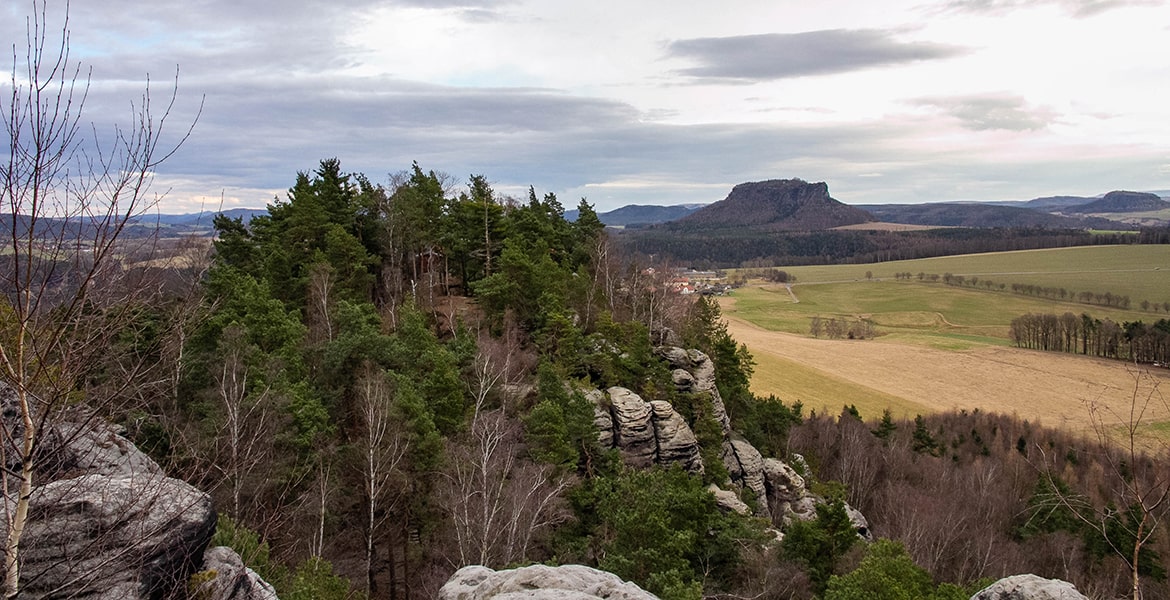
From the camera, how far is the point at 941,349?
285ft

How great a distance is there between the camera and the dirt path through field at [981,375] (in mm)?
64000

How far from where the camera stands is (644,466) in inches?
1130

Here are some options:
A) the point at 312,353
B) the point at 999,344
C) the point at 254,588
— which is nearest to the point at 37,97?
the point at 254,588

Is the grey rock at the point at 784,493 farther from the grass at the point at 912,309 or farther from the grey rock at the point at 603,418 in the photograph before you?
the grass at the point at 912,309

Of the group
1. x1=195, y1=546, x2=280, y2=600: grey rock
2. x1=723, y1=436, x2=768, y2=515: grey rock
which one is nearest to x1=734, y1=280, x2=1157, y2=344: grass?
x1=723, y1=436, x2=768, y2=515: grey rock

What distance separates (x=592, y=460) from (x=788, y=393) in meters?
43.6

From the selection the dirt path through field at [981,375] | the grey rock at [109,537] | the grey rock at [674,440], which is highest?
the grey rock at [109,537]

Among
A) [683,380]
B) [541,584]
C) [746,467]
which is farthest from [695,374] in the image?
[541,584]

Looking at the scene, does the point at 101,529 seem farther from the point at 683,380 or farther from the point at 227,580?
the point at 683,380

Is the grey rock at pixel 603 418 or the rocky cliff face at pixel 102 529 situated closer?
the rocky cliff face at pixel 102 529

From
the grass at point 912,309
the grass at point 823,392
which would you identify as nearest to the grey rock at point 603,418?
the grass at point 823,392

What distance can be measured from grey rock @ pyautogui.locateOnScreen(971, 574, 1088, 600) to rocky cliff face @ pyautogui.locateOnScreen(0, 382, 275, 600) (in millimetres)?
11693

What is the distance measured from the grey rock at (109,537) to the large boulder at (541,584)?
392 centimetres

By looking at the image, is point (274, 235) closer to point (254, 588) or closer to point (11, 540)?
point (254, 588)
